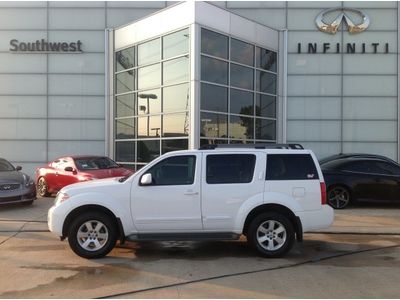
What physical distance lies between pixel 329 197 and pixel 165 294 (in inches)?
345

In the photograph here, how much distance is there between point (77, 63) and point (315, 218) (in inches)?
676

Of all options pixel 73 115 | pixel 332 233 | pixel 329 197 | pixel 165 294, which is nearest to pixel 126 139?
pixel 73 115

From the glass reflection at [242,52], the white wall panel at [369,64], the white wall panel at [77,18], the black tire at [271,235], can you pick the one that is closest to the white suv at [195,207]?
the black tire at [271,235]

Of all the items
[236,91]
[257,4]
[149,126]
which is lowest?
[149,126]

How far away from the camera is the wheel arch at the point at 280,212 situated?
7.80m

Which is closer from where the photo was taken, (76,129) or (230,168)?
(230,168)

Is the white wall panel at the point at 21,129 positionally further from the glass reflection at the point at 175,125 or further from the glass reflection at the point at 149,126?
the glass reflection at the point at 175,125

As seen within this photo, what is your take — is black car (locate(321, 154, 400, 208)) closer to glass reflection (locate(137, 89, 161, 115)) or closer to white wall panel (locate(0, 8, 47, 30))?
glass reflection (locate(137, 89, 161, 115))

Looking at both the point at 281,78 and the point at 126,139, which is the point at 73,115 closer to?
the point at 126,139

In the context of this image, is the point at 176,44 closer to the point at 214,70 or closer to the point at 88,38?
the point at 214,70

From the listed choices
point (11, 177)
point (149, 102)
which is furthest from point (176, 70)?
point (11, 177)

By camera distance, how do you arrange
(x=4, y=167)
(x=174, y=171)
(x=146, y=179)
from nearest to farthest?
(x=146, y=179) → (x=174, y=171) → (x=4, y=167)

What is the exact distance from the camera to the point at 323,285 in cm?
623

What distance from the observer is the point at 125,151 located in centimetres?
2159
